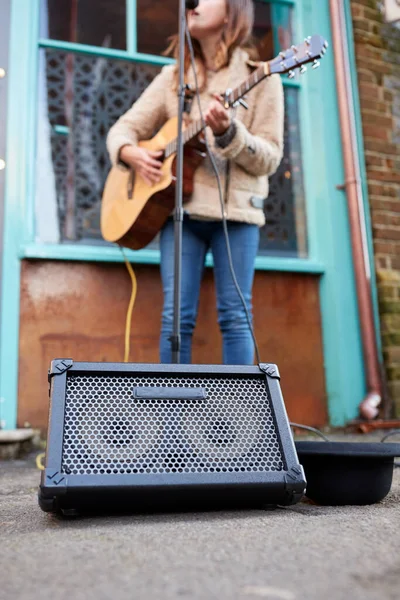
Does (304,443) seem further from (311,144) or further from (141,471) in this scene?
(311,144)

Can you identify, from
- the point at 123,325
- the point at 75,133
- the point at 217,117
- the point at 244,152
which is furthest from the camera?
the point at 75,133

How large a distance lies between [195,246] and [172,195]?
22 centimetres

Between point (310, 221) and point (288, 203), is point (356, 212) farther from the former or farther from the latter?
point (288, 203)

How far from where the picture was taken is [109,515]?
120 centimetres

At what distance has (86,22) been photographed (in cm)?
301

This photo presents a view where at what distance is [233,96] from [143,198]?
1.71 feet

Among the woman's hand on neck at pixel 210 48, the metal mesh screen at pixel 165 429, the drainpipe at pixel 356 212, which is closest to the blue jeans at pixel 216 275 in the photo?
the woman's hand on neck at pixel 210 48

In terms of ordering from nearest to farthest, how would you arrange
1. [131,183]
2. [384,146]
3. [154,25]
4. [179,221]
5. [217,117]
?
1. [179,221]
2. [217,117]
3. [131,183]
4. [154,25]
5. [384,146]

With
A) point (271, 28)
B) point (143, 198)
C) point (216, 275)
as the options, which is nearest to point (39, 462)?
point (216, 275)

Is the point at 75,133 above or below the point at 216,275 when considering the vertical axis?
above

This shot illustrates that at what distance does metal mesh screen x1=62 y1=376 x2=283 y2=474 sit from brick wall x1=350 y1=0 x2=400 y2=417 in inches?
77.1

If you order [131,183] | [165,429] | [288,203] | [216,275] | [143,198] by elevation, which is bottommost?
[165,429]

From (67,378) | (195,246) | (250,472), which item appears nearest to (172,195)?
(195,246)

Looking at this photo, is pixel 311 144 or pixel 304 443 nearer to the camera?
pixel 304 443
